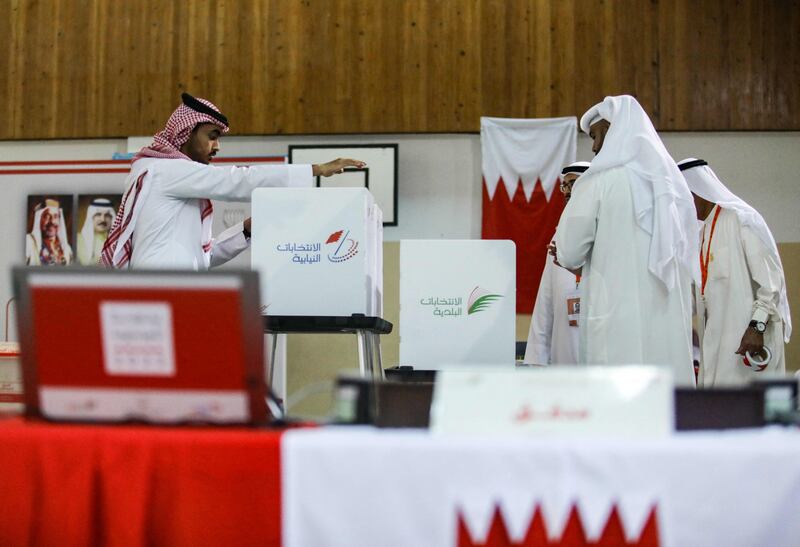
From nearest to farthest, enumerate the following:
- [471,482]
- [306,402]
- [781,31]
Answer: [471,482]
[306,402]
[781,31]

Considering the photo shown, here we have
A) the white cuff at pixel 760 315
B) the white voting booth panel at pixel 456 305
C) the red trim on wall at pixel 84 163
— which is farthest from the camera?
the red trim on wall at pixel 84 163

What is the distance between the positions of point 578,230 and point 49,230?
4.86 meters

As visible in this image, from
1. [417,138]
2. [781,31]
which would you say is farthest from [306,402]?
[781,31]

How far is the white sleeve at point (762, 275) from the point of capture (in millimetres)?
4484

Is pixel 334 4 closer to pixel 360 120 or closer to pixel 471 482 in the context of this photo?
pixel 360 120

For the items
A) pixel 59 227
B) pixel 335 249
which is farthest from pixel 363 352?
pixel 59 227

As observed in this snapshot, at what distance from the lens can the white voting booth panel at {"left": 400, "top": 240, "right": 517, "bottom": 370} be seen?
388 centimetres

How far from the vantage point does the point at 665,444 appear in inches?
50.7

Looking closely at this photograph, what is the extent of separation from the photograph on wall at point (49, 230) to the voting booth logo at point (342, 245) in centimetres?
412

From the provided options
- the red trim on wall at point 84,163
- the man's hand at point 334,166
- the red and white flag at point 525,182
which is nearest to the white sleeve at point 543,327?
the man's hand at point 334,166

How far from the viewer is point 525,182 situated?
266 inches

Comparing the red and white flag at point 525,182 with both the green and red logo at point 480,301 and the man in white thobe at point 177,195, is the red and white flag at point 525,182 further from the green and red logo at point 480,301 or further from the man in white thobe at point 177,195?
the man in white thobe at point 177,195

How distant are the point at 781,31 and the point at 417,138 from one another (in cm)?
277

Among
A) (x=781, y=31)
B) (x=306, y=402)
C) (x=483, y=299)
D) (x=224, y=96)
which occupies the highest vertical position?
(x=781, y=31)
